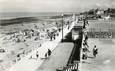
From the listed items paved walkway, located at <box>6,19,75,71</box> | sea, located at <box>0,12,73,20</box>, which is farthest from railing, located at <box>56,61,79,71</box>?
sea, located at <box>0,12,73,20</box>

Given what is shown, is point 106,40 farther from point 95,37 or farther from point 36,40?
point 36,40

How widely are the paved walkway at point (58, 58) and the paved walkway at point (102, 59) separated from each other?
0.19 m

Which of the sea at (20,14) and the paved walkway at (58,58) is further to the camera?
the sea at (20,14)

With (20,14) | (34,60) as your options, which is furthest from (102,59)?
(20,14)

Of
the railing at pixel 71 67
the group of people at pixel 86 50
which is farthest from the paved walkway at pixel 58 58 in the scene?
the group of people at pixel 86 50

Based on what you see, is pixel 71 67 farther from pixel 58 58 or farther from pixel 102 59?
pixel 102 59

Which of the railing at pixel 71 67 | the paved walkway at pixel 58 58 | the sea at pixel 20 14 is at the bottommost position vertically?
the railing at pixel 71 67

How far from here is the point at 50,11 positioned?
2676 millimetres

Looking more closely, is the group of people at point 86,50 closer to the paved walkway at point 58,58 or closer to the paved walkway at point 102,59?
the paved walkway at point 102,59

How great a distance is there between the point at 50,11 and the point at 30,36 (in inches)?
14.1

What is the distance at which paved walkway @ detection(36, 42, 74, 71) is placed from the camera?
257 centimetres

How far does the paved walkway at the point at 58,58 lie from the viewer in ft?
8.43

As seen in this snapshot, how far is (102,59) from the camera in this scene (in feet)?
8.52

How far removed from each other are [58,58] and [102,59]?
466 millimetres
